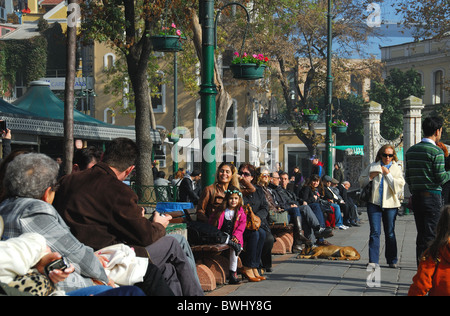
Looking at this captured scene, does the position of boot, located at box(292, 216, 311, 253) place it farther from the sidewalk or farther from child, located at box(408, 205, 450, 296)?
child, located at box(408, 205, 450, 296)

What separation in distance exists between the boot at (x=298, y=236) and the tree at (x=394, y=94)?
45.9m

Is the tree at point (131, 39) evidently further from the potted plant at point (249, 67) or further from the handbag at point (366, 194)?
the handbag at point (366, 194)

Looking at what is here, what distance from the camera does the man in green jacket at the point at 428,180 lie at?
927 cm

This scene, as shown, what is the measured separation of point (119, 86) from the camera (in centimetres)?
4000

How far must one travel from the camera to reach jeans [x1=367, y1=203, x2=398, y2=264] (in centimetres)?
1058

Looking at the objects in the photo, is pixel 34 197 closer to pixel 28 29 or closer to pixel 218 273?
pixel 218 273

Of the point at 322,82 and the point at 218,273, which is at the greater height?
the point at 322,82

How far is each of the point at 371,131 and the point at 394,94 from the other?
106ft

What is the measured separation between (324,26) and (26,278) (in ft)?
125

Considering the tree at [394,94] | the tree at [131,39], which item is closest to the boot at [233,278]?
the tree at [131,39]

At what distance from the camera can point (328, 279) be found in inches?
383
